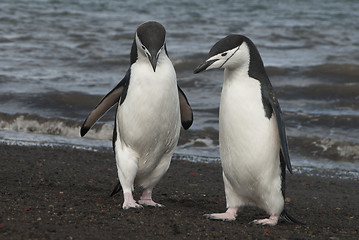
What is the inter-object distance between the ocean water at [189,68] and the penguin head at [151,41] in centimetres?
307

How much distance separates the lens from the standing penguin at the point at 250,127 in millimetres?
4051

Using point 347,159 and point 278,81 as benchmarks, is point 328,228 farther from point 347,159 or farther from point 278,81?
point 278,81

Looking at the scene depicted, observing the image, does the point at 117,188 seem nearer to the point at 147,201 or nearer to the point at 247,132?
the point at 147,201

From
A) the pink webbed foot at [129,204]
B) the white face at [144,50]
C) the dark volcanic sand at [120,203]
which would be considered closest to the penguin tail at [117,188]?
the dark volcanic sand at [120,203]

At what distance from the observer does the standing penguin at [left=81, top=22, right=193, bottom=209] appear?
422cm

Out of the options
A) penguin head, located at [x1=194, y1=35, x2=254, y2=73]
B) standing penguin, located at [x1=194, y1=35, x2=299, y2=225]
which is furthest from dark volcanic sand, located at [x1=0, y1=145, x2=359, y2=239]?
penguin head, located at [x1=194, y1=35, x2=254, y2=73]

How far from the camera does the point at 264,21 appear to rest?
20.5 meters

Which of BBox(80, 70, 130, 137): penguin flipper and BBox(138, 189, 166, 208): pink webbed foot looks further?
BBox(138, 189, 166, 208): pink webbed foot

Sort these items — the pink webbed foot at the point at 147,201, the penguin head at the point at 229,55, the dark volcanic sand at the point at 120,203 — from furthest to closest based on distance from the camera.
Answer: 1. the pink webbed foot at the point at 147,201
2. the penguin head at the point at 229,55
3. the dark volcanic sand at the point at 120,203

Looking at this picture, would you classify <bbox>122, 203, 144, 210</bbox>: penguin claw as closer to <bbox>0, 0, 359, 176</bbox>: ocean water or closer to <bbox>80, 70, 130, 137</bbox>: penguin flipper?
<bbox>80, 70, 130, 137</bbox>: penguin flipper

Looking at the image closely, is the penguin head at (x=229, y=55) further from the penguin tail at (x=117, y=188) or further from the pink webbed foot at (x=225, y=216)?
the penguin tail at (x=117, y=188)

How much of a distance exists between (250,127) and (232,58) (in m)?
0.46

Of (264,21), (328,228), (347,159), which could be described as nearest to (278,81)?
(347,159)

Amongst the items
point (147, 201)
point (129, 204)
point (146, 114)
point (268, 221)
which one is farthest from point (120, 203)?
point (268, 221)
